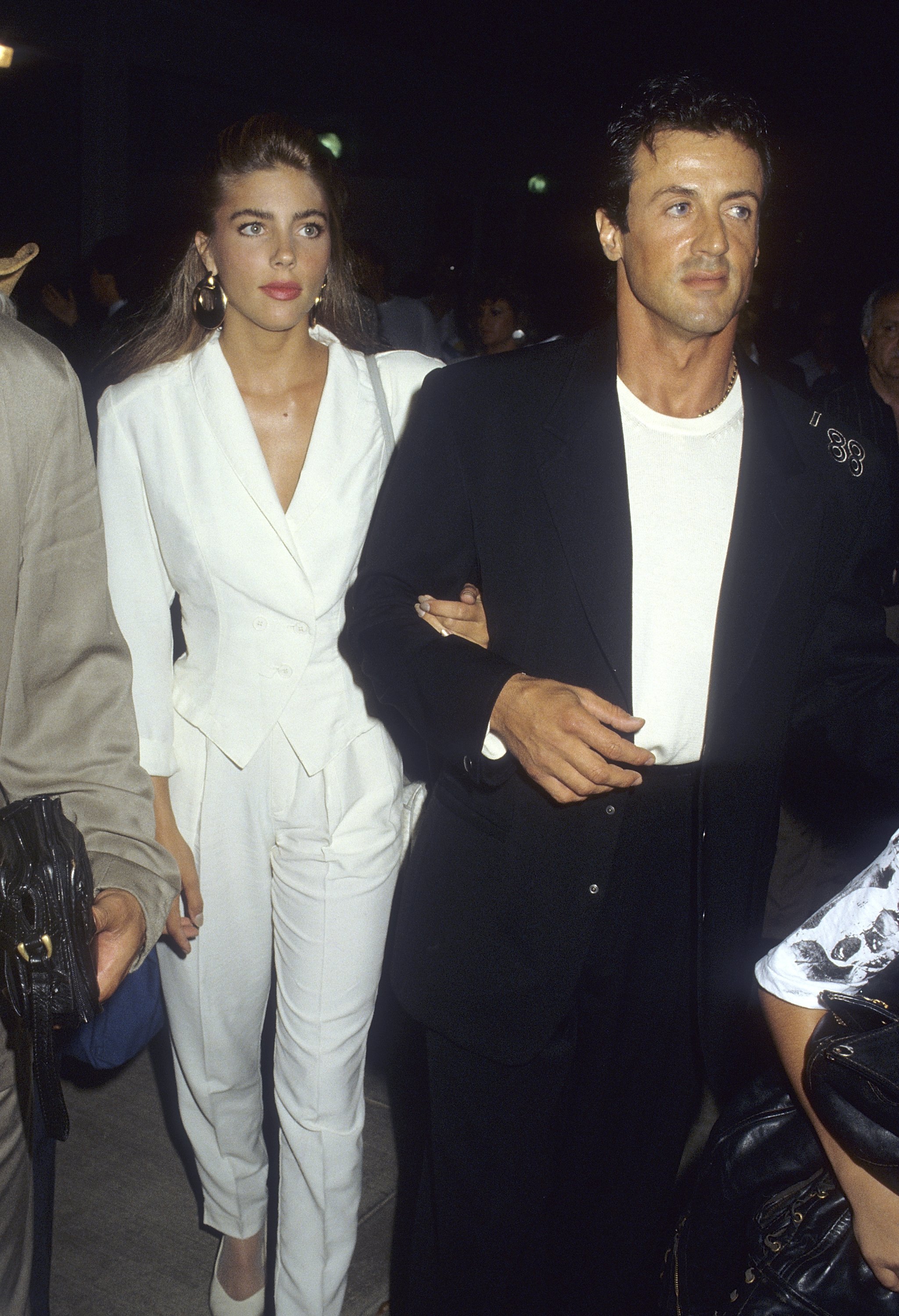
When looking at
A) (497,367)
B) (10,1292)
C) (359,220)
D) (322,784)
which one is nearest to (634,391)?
(497,367)

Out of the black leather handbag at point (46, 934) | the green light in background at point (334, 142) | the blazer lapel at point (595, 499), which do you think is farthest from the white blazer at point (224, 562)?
the green light in background at point (334, 142)

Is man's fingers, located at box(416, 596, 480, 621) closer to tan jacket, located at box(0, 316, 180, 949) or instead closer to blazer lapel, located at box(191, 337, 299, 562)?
blazer lapel, located at box(191, 337, 299, 562)

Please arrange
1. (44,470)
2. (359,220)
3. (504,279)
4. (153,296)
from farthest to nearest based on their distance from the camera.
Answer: (359,220) → (504,279) → (153,296) → (44,470)

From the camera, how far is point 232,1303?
2.46 meters

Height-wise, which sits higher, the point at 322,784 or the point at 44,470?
the point at 44,470

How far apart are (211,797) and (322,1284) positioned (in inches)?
40.7

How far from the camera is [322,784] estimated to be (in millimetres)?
2238

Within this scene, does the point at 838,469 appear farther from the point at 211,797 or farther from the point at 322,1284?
the point at 322,1284

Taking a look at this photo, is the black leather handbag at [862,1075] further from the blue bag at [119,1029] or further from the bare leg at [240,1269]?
the bare leg at [240,1269]

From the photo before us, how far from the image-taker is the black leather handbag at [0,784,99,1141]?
1.22 meters

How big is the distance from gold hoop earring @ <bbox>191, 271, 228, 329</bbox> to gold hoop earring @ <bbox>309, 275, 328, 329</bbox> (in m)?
0.18

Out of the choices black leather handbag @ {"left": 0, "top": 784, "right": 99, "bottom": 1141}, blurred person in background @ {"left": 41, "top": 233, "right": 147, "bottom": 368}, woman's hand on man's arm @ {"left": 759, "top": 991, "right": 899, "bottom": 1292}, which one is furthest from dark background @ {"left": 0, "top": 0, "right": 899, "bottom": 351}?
black leather handbag @ {"left": 0, "top": 784, "right": 99, "bottom": 1141}

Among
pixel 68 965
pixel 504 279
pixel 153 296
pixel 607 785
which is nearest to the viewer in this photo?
pixel 68 965

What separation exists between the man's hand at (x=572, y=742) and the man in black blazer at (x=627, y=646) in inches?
4.9
